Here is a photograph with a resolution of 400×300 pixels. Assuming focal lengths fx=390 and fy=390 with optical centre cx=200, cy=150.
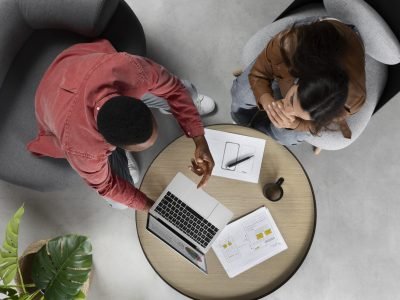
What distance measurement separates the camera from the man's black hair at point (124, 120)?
1200mm

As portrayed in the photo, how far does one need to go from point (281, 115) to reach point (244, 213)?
45 cm

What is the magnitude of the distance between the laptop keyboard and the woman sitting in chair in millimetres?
522

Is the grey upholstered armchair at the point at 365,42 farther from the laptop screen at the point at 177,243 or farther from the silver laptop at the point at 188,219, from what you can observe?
the laptop screen at the point at 177,243

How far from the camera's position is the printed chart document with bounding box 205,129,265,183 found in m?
1.69

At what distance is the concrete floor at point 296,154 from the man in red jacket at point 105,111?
638 mm

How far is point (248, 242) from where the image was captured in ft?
5.41

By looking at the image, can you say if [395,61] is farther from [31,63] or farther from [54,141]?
[31,63]

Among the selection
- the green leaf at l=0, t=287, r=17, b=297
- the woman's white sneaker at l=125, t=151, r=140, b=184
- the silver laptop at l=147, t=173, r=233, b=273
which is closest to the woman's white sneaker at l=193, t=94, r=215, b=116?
the woman's white sneaker at l=125, t=151, r=140, b=184

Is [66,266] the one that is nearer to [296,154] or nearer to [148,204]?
[148,204]

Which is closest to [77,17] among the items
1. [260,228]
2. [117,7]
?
[117,7]

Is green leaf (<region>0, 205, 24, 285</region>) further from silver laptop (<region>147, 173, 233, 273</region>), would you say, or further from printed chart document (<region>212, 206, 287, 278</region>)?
printed chart document (<region>212, 206, 287, 278</region>)

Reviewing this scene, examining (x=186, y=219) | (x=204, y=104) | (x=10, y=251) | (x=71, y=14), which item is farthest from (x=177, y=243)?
(x=71, y=14)

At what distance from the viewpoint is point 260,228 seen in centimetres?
165

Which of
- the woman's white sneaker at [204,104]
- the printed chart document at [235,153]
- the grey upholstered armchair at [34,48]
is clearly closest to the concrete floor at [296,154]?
the woman's white sneaker at [204,104]
